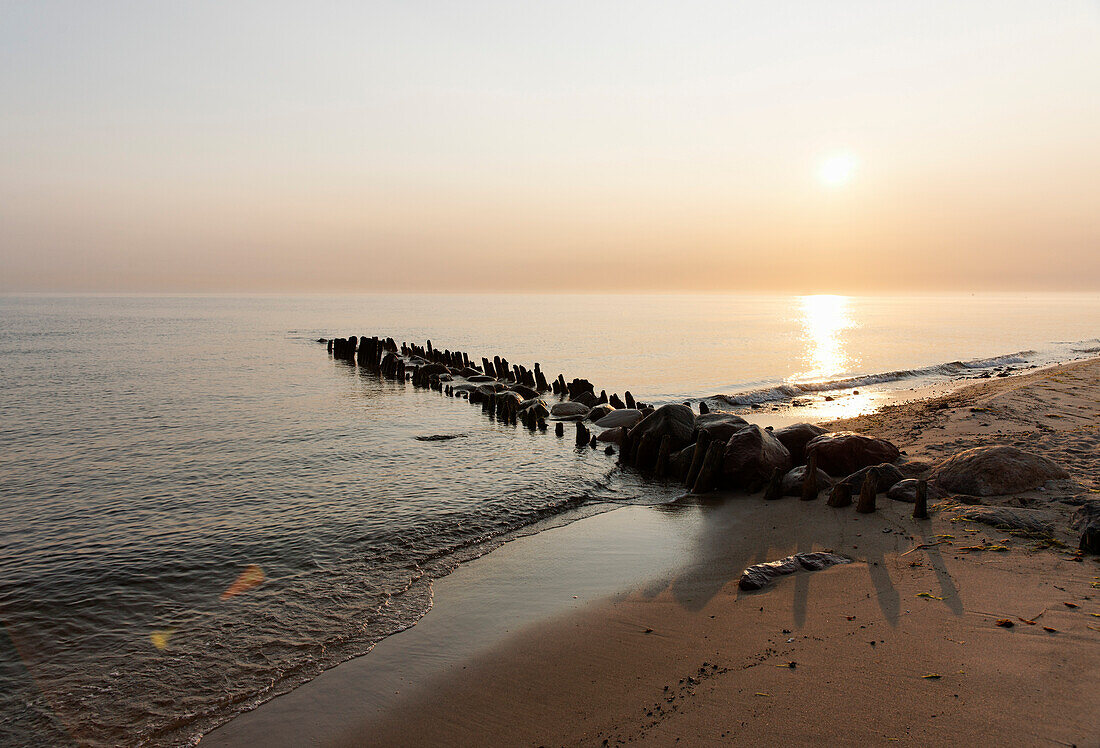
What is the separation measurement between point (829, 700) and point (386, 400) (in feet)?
93.0

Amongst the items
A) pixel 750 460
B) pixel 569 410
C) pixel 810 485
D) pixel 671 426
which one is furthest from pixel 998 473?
pixel 569 410

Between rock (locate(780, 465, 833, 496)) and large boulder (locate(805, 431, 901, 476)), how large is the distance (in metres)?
0.67

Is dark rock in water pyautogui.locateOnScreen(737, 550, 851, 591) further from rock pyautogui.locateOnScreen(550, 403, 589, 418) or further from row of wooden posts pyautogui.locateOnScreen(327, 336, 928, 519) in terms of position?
rock pyautogui.locateOnScreen(550, 403, 589, 418)

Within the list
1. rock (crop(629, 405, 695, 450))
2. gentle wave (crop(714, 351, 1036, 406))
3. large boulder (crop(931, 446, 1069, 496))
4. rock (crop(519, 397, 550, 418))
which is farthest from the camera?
gentle wave (crop(714, 351, 1036, 406))

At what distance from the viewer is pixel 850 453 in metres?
14.8

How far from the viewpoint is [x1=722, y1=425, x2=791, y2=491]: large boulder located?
1480 centimetres

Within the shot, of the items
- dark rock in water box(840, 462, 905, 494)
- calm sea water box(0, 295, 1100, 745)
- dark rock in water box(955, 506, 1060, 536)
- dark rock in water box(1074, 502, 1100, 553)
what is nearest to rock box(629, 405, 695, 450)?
calm sea water box(0, 295, 1100, 745)

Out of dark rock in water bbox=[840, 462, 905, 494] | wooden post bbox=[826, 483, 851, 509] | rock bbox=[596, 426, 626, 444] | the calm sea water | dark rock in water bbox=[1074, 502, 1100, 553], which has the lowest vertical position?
the calm sea water

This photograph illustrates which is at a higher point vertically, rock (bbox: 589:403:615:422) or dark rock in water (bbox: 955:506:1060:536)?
dark rock in water (bbox: 955:506:1060:536)

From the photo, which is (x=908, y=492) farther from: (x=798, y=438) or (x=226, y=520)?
(x=226, y=520)

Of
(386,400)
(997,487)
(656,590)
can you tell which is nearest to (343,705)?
(656,590)

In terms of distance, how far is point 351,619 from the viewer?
9.02 metres

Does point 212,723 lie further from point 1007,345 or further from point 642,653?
point 1007,345

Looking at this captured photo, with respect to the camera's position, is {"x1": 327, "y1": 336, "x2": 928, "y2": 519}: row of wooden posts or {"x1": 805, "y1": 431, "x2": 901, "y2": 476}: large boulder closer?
{"x1": 327, "y1": 336, "x2": 928, "y2": 519}: row of wooden posts
